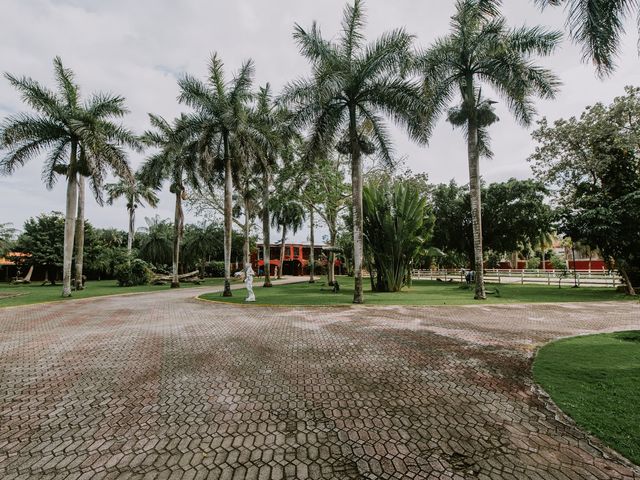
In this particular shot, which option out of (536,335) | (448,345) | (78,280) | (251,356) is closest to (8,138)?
(78,280)

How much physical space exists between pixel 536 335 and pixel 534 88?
11902 mm

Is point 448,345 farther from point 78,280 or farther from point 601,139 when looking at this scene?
point 78,280

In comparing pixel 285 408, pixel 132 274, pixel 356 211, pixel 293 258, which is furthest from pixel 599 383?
pixel 293 258

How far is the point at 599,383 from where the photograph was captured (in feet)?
13.7

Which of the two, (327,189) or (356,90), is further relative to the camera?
(327,189)

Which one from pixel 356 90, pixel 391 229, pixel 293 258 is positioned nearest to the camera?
pixel 356 90

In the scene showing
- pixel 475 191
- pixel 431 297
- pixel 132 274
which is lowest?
pixel 431 297

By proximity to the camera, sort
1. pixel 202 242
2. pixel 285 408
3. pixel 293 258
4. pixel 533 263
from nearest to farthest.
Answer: pixel 285 408 < pixel 202 242 < pixel 533 263 < pixel 293 258

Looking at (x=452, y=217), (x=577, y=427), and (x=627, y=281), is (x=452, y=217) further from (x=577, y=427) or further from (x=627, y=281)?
(x=577, y=427)

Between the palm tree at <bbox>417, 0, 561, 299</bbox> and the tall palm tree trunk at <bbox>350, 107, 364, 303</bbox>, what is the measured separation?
3790 millimetres

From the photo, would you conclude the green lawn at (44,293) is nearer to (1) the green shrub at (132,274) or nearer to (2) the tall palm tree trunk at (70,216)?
(2) the tall palm tree trunk at (70,216)

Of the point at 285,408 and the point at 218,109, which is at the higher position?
the point at 218,109

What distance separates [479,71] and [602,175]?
10640mm

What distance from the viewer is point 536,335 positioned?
718cm
